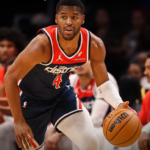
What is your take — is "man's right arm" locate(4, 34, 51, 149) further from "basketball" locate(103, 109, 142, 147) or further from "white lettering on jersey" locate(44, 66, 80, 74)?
"basketball" locate(103, 109, 142, 147)

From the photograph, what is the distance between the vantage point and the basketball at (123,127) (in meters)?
2.59

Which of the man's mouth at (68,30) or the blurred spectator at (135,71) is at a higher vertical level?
the man's mouth at (68,30)

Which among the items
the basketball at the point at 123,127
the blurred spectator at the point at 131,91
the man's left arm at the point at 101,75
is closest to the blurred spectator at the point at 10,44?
the blurred spectator at the point at 131,91

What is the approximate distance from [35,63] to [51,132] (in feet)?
4.11

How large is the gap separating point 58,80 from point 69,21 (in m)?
0.57

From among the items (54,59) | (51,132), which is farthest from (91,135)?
(51,132)

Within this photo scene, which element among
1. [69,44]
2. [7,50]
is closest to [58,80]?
[69,44]

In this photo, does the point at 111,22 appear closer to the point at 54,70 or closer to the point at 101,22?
the point at 101,22

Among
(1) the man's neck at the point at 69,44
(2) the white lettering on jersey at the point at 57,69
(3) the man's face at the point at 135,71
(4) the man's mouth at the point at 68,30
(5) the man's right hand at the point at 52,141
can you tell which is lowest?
(5) the man's right hand at the point at 52,141

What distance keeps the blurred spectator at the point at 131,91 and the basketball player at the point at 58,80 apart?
1.43 metres

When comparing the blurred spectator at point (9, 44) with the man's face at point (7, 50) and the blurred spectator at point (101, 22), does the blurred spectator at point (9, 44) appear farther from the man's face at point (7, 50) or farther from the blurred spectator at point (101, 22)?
the blurred spectator at point (101, 22)

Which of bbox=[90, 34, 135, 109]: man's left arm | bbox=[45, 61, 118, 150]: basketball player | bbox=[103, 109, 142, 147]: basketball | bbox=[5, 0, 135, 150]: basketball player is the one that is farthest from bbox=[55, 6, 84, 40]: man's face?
bbox=[45, 61, 118, 150]: basketball player

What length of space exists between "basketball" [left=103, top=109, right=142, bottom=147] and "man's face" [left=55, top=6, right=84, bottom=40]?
728mm

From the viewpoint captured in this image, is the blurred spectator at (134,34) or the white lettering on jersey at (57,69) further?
the blurred spectator at (134,34)
